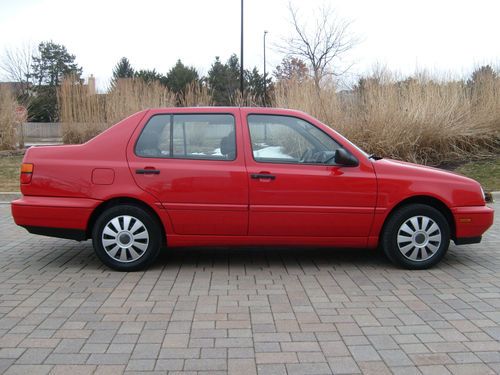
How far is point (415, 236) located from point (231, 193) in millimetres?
1923

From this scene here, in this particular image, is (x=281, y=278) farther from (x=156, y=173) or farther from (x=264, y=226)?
(x=156, y=173)

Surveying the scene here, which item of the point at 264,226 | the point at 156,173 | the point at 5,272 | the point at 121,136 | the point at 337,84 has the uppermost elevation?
the point at 337,84

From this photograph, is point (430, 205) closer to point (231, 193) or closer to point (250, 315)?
point (231, 193)

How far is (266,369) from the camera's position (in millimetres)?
3150

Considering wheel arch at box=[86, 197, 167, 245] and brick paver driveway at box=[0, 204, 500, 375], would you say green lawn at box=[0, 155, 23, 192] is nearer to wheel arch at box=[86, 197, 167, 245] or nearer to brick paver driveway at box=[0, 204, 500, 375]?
brick paver driveway at box=[0, 204, 500, 375]

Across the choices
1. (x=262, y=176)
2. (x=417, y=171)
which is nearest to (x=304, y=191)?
(x=262, y=176)

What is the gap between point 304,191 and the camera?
5152 millimetres

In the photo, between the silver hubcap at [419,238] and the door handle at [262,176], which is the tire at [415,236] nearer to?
the silver hubcap at [419,238]

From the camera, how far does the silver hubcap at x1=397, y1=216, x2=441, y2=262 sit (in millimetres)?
5285

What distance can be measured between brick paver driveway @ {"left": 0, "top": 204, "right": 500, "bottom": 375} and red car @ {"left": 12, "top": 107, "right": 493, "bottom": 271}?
14.7 inches

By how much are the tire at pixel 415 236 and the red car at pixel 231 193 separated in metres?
0.01

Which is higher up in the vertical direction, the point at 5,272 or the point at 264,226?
the point at 264,226

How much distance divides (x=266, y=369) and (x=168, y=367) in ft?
1.96

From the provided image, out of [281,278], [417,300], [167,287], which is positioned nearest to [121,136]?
[167,287]
